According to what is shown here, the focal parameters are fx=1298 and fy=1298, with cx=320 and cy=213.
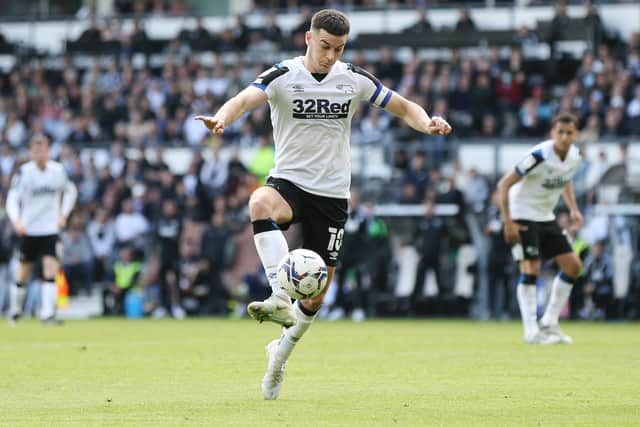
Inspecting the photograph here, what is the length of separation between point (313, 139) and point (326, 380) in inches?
88.4

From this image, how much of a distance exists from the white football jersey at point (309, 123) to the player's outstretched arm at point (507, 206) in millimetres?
6039

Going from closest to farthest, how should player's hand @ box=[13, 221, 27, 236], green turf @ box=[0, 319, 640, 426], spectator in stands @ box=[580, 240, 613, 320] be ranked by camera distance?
green turf @ box=[0, 319, 640, 426] < player's hand @ box=[13, 221, 27, 236] < spectator in stands @ box=[580, 240, 613, 320]

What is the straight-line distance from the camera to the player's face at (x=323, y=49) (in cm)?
880

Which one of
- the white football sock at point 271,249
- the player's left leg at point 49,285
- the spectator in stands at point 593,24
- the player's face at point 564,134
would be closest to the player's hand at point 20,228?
the player's left leg at point 49,285

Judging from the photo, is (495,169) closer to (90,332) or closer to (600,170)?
(600,170)

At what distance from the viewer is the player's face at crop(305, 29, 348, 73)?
8.80m

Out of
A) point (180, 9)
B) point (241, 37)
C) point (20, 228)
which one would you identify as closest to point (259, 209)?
point (20, 228)

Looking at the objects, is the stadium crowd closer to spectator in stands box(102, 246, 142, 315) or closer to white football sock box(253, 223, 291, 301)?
spectator in stands box(102, 246, 142, 315)

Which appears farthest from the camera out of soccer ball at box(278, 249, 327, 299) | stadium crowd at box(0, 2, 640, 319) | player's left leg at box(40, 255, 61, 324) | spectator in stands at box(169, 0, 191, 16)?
spectator in stands at box(169, 0, 191, 16)

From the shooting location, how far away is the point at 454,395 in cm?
897

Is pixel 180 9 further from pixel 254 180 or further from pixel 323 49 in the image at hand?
pixel 323 49

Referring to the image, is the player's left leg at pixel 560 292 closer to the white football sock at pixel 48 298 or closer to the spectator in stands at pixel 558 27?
the white football sock at pixel 48 298

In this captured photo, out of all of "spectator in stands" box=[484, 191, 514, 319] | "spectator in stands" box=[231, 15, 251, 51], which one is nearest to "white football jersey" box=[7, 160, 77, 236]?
"spectator in stands" box=[484, 191, 514, 319]

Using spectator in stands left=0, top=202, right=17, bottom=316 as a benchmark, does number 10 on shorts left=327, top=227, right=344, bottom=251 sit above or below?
above
